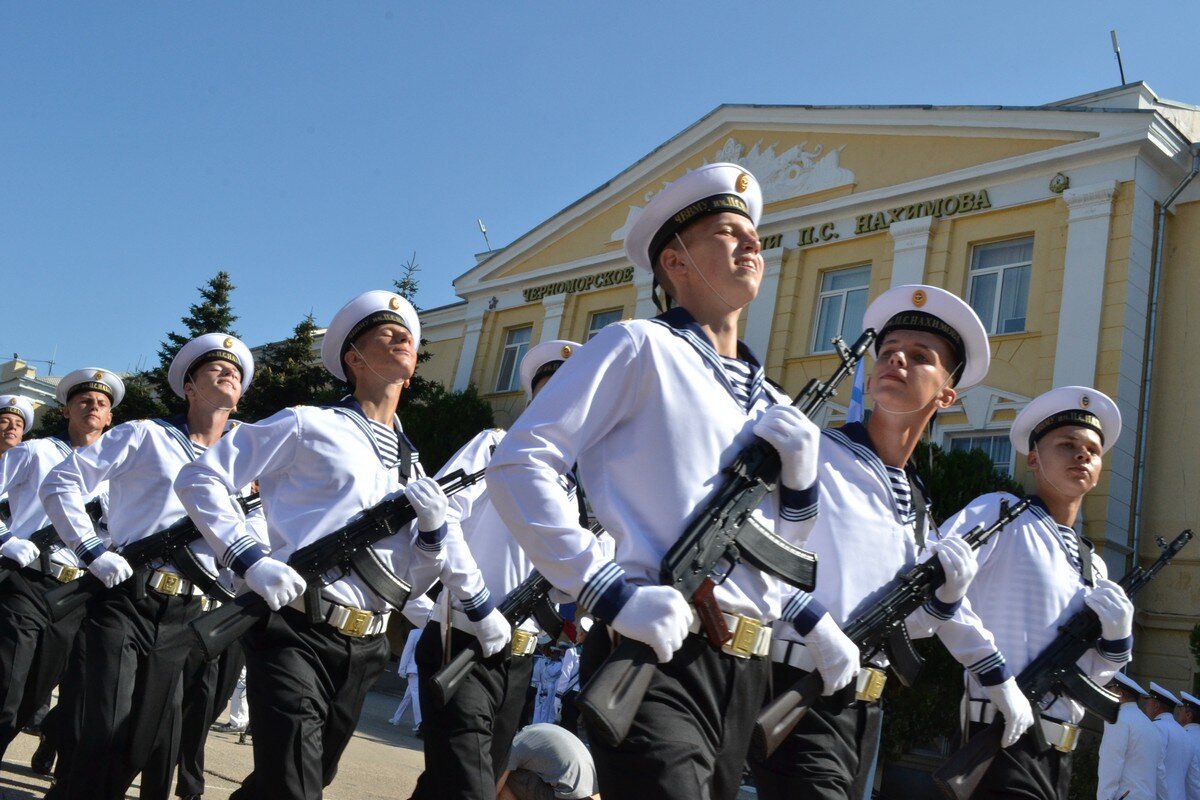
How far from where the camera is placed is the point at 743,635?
2.97 metres

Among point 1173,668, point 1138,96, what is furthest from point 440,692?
point 1138,96

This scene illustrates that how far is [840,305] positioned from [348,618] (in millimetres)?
18348

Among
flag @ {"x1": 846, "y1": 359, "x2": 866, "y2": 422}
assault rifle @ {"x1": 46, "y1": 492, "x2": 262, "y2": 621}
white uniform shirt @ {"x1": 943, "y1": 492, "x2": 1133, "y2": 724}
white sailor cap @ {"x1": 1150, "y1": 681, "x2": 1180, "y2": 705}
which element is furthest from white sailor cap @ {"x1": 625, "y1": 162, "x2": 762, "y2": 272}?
white sailor cap @ {"x1": 1150, "y1": 681, "x2": 1180, "y2": 705}

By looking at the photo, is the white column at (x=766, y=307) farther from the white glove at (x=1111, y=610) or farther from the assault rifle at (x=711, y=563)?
the assault rifle at (x=711, y=563)

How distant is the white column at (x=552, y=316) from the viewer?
27359 millimetres

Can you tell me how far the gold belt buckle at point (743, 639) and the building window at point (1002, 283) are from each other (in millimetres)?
17589

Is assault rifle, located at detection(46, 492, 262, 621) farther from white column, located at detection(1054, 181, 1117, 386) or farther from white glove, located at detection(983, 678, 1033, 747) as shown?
white column, located at detection(1054, 181, 1117, 386)

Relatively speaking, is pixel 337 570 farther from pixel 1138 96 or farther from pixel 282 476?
pixel 1138 96

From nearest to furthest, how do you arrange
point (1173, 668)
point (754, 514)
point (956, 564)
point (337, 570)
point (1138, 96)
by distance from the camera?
point (754, 514) → point (956, 564) → point (337, 570) → point (1173, 668) → point (1138, 96)

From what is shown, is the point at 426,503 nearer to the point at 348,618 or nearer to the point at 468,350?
the point at 348,618

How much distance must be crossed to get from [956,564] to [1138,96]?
17526 mm

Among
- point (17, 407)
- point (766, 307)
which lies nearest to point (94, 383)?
point (17, 407)

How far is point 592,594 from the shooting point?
2.78 metres

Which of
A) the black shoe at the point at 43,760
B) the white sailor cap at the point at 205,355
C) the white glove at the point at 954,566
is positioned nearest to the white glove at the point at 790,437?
the white glove at the point at 954,566
